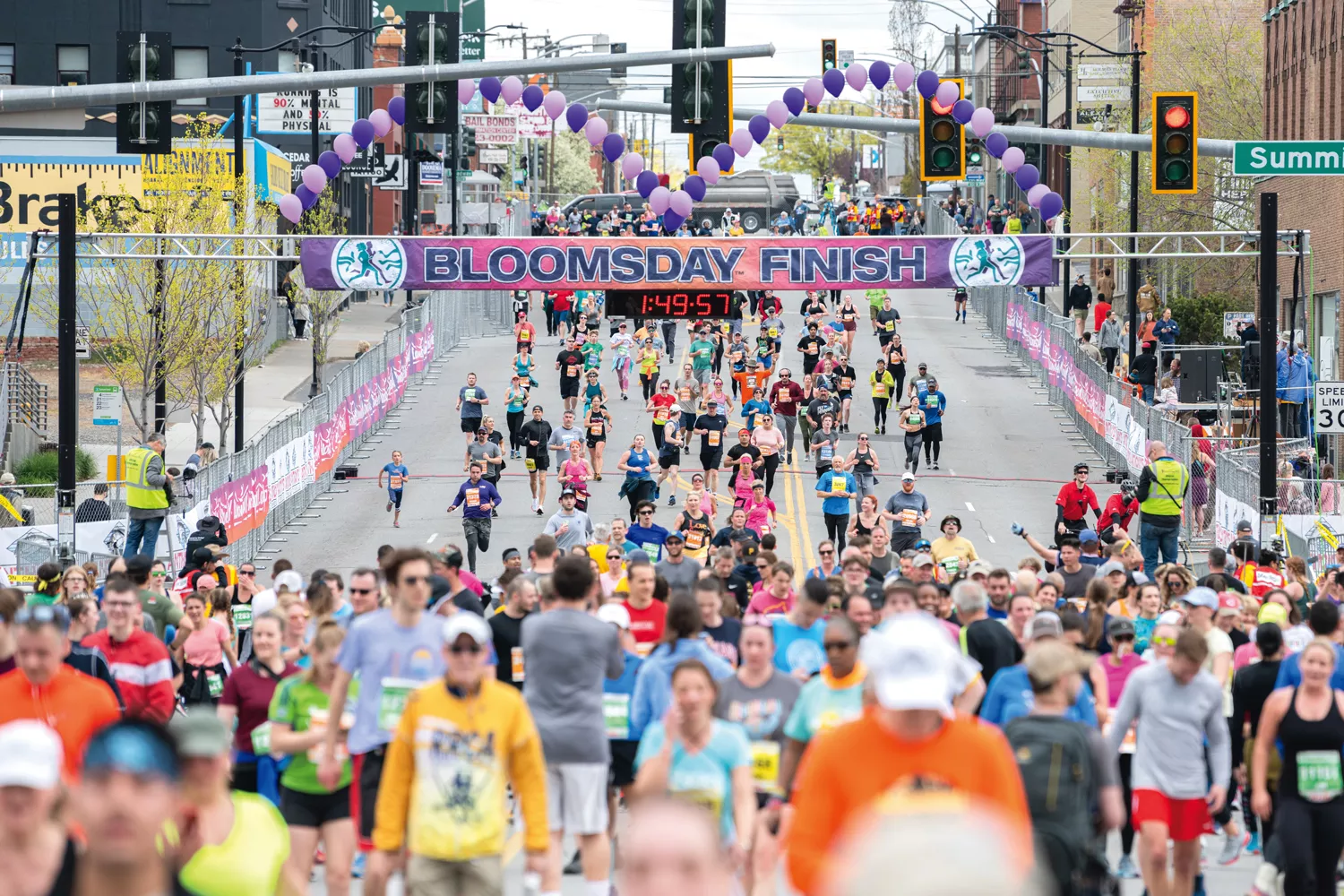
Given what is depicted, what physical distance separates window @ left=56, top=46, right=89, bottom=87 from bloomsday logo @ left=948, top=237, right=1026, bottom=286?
39.8 metres

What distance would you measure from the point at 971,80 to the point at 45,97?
103427mm

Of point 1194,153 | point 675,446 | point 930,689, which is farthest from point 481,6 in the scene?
point 930,689

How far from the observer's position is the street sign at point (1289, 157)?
20.4m

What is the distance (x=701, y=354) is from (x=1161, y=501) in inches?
623

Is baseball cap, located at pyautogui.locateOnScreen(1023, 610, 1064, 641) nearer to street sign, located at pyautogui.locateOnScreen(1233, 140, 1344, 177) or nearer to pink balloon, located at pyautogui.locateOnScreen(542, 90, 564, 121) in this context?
street sign, located at pyautogui.locateOnScreen(1233, 140, 1344, 177)

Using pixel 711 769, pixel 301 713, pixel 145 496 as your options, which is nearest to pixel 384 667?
pixel 301 713

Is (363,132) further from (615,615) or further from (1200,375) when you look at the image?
(615,615)

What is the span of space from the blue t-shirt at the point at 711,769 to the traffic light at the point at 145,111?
11.8 m

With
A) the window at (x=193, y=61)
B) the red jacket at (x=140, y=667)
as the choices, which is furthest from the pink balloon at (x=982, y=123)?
the window at (x=193, y=61)

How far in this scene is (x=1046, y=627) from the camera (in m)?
10.5

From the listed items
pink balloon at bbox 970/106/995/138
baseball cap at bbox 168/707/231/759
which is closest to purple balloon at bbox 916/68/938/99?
pink balloon at bbox 970/106/995/138

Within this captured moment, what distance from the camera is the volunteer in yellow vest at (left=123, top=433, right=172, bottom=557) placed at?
77.5 feet

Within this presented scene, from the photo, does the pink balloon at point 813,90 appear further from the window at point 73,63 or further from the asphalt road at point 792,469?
the window at point 73,63

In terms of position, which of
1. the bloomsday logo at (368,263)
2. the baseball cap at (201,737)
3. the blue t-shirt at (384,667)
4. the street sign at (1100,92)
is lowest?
the blue t-shirt at (384,667)
